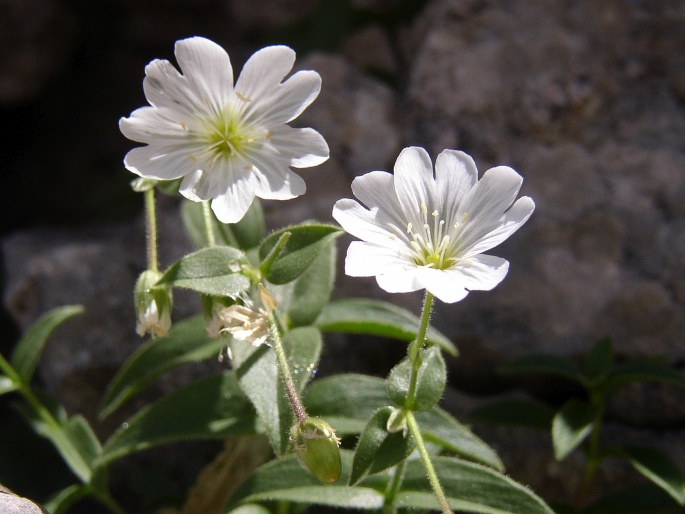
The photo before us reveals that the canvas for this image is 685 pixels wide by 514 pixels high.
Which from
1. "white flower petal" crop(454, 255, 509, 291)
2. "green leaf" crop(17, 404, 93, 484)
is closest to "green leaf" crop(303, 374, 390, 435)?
"white flower petal" crop(454, 255, 509, 291)

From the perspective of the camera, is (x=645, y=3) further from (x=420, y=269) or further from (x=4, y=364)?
(x=4, y=364)

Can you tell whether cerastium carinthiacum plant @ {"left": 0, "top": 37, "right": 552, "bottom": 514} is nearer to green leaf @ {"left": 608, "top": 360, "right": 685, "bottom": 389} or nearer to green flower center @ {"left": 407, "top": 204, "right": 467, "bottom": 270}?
green flower center @ {"left": 407, "top": 204, "right": 467, "bottom": 270}

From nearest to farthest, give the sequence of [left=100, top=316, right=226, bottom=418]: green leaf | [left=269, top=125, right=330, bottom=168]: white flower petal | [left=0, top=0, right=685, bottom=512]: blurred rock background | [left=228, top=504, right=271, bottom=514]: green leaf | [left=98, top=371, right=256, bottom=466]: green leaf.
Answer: [left=269, top=125, right=330, bottom=168]: white flower petal
[left=228, top=504, right=271, bottom=514]: green leaf
[left=98, top=371, right=256, bottom=466]: green leaf
[left=100, top=316, right=226, bottom=418]: green leaf
[left=0, top=0, right=685, bottom=512]: blurred rock background

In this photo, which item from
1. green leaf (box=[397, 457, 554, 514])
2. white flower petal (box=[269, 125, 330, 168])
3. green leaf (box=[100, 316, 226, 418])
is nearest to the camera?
green leaf (box=[397, 457, 554, 514])

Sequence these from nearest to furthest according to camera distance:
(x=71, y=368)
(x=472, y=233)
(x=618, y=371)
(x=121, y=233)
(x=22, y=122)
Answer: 1. (x=472, y=233)
2. (x=618, y=371)
3. (x=71, y=368)
4. (x=121, y=233)
5. (x=22, y=122)

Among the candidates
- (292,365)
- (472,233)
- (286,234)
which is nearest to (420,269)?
(472,233)

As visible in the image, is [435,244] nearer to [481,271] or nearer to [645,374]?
[481,271]

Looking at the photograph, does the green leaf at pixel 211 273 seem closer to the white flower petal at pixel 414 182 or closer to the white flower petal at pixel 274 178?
the white flower petal at pixel 274 178

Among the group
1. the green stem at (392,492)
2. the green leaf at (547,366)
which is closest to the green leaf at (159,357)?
the green stem at (392,492)
